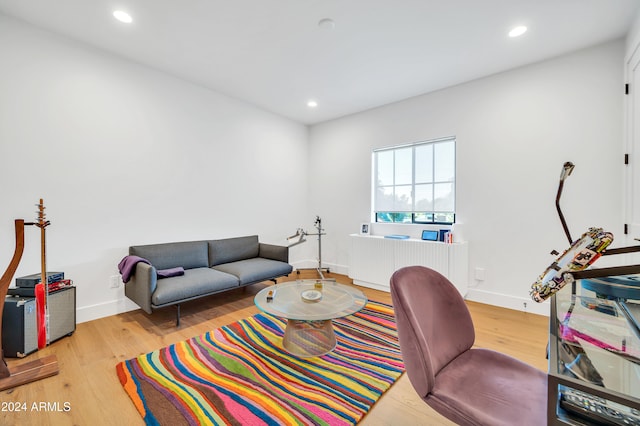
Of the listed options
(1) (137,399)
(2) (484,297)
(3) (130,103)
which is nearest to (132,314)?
(1) (137,399)

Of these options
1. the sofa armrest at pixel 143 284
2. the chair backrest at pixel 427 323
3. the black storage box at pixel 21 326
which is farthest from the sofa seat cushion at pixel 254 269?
the chair backrest at pixel 427 323

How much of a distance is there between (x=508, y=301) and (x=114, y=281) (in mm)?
4532

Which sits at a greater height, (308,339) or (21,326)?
(21,326)

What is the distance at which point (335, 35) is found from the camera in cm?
258

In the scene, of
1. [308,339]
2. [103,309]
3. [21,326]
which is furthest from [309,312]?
[103,309]

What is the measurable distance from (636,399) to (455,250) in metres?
2.80

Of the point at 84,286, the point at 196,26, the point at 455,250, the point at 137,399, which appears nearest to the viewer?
the point at 137,399

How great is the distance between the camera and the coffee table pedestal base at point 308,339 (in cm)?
218

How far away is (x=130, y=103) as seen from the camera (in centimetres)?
309

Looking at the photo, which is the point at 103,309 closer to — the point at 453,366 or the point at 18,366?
the point at 18,366

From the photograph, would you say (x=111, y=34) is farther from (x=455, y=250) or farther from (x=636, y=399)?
(x=455, y=250)

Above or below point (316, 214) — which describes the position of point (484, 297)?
below

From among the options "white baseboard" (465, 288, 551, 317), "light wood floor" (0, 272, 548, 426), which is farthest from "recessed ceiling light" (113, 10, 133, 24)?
"white baseboard" (465, 288, 551, 317)

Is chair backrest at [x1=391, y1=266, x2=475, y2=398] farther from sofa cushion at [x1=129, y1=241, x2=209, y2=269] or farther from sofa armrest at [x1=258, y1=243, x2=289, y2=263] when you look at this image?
sofa cushion at [x1=129, y1=241, x2=209, y2=269]
